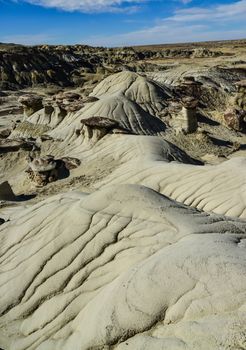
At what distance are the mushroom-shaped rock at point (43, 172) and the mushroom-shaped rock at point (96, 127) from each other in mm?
3198

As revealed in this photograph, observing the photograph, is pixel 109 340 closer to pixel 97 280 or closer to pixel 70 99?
pixel 97 280

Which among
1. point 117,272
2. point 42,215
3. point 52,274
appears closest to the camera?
point 117,272

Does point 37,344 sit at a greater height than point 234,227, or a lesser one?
lesser

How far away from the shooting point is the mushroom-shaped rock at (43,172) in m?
16.6

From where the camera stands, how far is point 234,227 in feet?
24.5

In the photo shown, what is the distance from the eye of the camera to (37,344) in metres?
6.68

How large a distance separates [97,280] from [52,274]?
92 centimetres

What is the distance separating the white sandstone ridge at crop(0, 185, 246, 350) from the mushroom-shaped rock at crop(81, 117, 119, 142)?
10.2 metres

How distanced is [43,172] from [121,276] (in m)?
10.7

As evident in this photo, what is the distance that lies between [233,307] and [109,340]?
5.12 ft

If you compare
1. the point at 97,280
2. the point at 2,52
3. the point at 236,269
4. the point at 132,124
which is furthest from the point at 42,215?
the point at 2,52

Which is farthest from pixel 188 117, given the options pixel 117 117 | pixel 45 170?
pixel 45 170

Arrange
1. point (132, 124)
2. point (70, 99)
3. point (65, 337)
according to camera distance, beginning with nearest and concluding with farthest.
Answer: point (65, 337) → point (132, 124) → point (70, 99)

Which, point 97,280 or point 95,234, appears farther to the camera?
point 95,234
